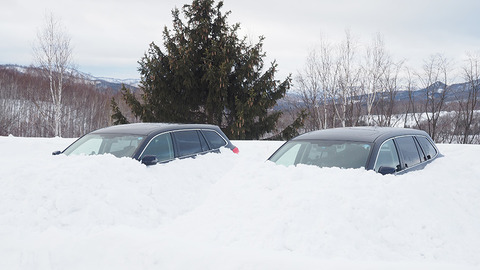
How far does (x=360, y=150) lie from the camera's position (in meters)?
5.66

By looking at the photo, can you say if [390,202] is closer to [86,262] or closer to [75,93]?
[86,262]

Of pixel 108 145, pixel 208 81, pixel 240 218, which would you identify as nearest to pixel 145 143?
pixel 108 145

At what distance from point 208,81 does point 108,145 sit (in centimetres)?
1391

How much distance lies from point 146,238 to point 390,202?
10.4 feet

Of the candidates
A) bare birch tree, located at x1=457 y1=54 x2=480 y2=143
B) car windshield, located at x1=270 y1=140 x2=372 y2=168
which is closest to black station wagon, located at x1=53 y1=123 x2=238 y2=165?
car windshield, located at x1=270 y1=140 x2=372 y2=168

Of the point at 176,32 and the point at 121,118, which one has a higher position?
the point at 176,32

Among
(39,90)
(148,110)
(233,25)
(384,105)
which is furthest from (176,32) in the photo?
(39,90)

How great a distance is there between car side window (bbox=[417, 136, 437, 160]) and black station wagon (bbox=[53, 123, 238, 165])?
4610 millimetres

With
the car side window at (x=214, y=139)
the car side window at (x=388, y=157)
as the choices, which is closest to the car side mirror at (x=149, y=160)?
the car side window at (x=214, y=139)

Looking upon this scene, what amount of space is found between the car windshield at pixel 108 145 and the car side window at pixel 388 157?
4.40 m

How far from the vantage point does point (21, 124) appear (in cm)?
5400

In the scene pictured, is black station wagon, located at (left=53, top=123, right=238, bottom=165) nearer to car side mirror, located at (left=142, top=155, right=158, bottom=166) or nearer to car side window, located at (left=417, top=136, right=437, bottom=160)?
car side mirror, located at (left=142, top=155, right=158, bottom=166)

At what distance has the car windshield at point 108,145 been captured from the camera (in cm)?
688

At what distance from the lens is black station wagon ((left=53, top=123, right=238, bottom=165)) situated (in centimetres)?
680
